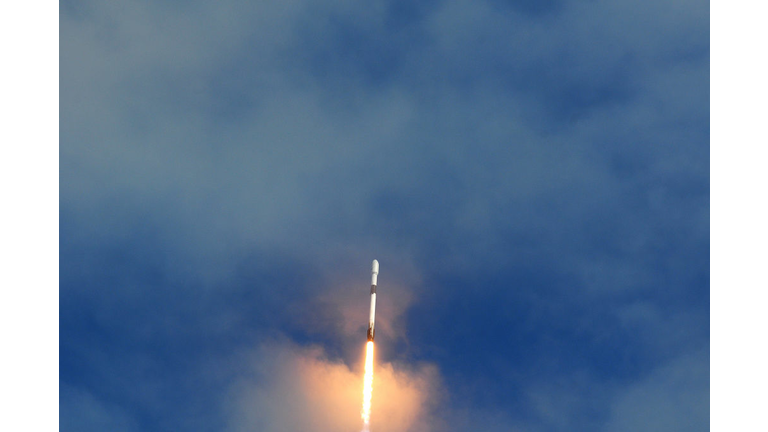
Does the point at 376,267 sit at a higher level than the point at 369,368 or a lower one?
higher

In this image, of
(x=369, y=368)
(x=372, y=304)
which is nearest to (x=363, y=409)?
(x=369, y=368)

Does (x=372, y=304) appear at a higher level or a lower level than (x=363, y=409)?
higher

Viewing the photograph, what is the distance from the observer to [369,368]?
136m

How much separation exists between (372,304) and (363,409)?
2122 cm

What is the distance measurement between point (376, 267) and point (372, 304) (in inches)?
257

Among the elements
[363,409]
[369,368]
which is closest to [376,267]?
[369,368]

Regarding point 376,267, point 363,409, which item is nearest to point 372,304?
point 376,267

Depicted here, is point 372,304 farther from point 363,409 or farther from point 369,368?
point 363,409

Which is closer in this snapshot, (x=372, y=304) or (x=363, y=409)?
(x=372, y=304)

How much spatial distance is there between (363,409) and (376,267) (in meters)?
25.6

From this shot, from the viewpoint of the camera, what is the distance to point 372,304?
430ft

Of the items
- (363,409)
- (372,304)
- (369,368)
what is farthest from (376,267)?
(363,409)

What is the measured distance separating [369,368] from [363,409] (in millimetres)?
8951

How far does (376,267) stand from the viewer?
440 ft
